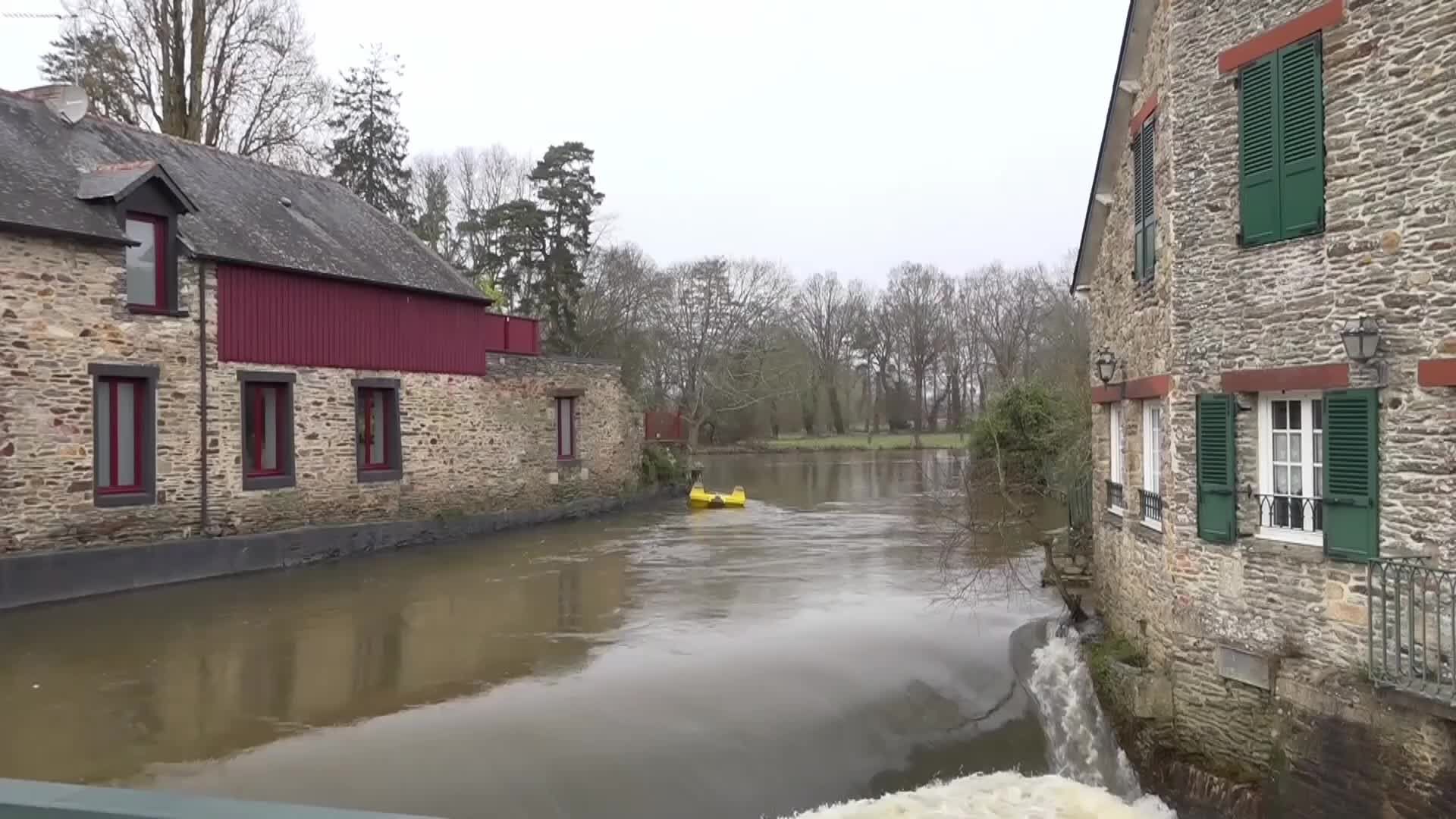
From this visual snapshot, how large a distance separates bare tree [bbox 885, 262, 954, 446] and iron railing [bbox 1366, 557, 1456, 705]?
5070 centimetres

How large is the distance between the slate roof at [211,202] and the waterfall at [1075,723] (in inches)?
519

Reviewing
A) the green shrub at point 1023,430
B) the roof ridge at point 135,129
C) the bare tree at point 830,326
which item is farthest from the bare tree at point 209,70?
the bare tree at point 830,326

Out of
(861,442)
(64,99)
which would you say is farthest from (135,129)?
(861,442)

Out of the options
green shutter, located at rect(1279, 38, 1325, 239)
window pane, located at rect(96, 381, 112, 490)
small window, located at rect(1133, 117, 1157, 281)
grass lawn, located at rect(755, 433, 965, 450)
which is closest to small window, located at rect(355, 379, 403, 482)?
window pane, located at rect(96, 381, 112, 490)

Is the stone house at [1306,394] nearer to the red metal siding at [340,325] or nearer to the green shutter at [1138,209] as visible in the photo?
the green shutter at [1138,209]

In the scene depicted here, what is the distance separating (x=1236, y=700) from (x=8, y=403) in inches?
562

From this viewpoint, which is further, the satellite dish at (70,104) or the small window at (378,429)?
the small window at (378,429)

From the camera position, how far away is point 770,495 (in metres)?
29.6

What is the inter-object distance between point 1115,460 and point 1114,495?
0.42 metres

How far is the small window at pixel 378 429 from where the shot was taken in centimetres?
1794

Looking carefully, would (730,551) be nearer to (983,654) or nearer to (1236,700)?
(983,654)

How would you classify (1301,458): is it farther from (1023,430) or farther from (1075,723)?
(1023,430)

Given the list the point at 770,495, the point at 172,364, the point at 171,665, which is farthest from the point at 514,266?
the point at 171,665

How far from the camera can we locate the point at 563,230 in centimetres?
4059
